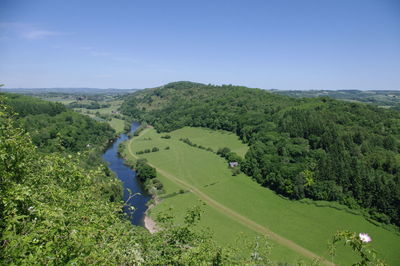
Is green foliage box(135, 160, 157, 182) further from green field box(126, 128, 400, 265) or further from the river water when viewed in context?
green field box(126, 128, 400, 265)

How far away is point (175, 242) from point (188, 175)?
56853 mm

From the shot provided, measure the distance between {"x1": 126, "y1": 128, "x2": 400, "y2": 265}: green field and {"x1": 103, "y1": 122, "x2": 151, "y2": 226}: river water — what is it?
3905 millimetres

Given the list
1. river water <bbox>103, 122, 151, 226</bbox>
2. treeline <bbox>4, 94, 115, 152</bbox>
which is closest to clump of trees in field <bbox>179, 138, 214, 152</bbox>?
river water <bbox>103, 122, 151, 226</bbox>

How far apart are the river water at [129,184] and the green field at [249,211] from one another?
3.90 m

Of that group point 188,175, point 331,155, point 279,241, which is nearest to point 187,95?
point 188,175

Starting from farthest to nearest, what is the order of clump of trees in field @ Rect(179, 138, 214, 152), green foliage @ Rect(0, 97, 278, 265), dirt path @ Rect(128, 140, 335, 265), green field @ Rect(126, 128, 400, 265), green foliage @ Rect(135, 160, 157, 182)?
1. clump of trees in field @ Rect(179, 138, 214, 152)
2. green foliage @ Rect(135, 160, 157, 182)
3. green field @ Rect(126, 128, 400, 265)
4. dirt path @ Rect(128, 140, 335, 265)
5. green foliage @ Rect(0, 97, 278, 265)

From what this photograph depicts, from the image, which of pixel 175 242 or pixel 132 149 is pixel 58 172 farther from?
pixel 132 149

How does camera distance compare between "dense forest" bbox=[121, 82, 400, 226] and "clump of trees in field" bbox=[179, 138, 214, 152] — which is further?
"clump of trees in field" bbox=[179, 138, 214, 152]

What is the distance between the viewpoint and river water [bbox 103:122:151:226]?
45094mm

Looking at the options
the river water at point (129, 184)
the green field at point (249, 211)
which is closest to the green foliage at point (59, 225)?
the green field at point (249, 211)

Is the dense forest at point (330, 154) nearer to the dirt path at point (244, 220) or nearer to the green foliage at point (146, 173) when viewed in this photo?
the dirt path at point (244, 220)

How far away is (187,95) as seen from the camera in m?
189

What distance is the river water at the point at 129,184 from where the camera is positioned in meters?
45.1

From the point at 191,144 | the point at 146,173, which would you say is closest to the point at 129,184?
the point at 146,173
